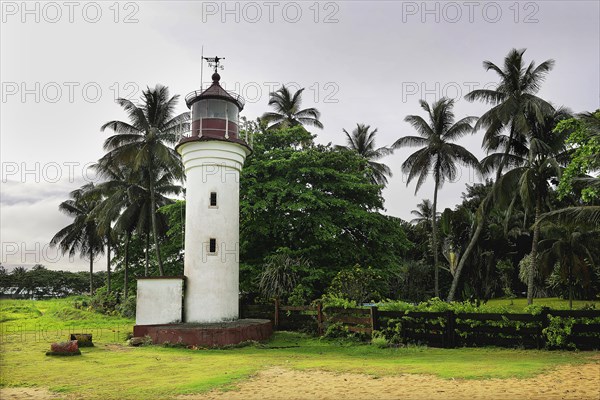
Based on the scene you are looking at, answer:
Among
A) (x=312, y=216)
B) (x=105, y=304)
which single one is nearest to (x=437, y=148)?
(x=312, y=216)

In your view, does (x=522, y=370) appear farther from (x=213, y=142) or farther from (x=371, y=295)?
(x=213, y=142)

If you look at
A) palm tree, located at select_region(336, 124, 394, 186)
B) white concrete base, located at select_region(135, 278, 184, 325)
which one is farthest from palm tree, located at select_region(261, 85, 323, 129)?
white concrete base, located at select_region(135, 278, 184, 325)

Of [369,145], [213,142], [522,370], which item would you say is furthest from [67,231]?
[522,370]

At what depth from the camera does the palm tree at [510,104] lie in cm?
2439

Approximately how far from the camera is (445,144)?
30.8 metres

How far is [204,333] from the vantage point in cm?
1512

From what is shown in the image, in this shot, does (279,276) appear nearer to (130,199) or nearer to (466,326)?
(466,326)

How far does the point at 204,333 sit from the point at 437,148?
21.0 meters

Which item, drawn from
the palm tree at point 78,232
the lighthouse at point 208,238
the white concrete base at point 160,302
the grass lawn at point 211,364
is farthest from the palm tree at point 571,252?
the palm tree at point 78,232

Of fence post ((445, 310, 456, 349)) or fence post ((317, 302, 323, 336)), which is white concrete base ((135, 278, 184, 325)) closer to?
fence post ((317, 302, 323, 336))

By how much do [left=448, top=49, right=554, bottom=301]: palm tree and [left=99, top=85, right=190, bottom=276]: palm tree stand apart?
1596 cm

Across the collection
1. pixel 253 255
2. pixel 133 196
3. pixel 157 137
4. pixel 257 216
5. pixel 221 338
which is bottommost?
pixel 221 338

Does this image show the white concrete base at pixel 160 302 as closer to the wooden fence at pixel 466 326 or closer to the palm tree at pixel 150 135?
the wooden fence at pixel 466 326

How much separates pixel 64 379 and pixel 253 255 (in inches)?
480
